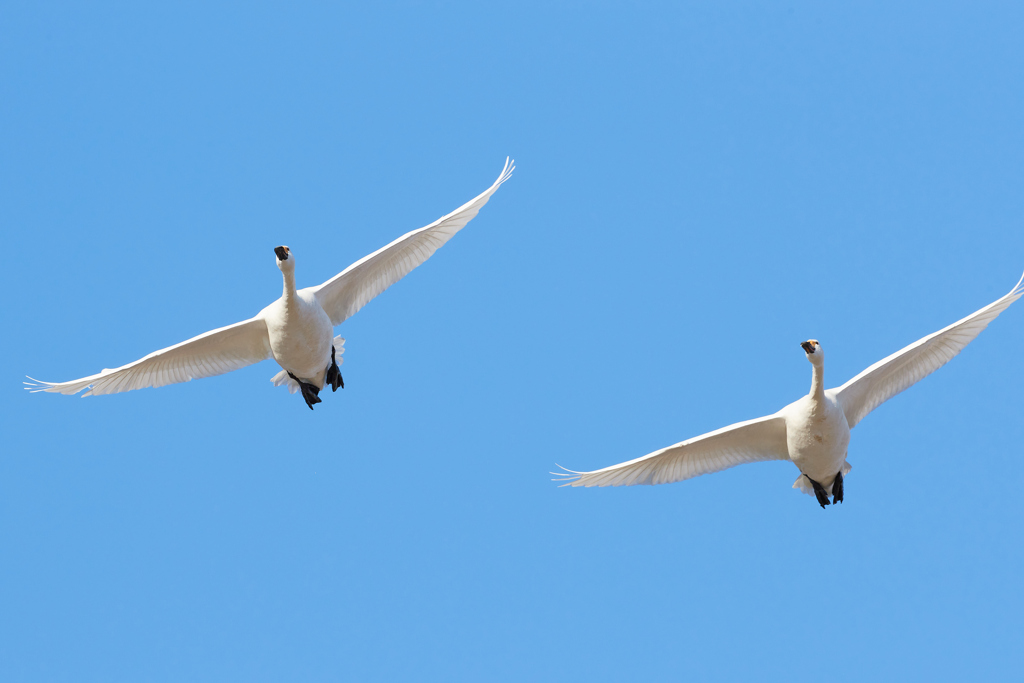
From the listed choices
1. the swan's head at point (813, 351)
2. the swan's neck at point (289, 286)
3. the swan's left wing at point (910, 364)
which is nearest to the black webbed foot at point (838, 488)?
the swan's left wing at point (910, 364)

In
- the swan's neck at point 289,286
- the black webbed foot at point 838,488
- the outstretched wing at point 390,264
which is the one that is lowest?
the black webbed foot at point 838,488

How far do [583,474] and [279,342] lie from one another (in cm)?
490

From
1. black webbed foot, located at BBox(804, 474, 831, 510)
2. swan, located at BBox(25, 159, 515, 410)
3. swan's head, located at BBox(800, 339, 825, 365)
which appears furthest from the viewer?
black webbed foot, located at BBox(804, 474, 831, 510)

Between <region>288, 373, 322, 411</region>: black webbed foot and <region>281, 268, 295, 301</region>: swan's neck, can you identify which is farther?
<region>288, 373, 322, 411</region>: black webbed foot

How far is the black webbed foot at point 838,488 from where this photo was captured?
802 inches

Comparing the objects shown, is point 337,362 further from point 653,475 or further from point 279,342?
point 653,475

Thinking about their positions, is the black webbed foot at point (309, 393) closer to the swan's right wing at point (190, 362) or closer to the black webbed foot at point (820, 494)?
the swan's right wing at point (190, 362)

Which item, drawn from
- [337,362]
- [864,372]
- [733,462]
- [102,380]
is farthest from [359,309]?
[864,372]

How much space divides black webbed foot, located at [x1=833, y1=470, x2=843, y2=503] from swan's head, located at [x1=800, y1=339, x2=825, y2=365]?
89.2 inches

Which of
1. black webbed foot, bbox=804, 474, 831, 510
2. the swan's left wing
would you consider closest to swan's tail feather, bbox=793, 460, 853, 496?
black webbed foot, bbox=804, 474, 831, 510

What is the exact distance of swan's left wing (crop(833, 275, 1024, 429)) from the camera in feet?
63.8

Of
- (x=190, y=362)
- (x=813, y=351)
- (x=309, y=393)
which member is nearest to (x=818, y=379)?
(x=813, y=351)

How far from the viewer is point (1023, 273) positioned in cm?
1930

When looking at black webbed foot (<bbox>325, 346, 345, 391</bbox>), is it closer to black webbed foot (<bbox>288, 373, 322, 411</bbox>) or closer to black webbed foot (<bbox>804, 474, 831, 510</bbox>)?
black webbed foot (<bbox>288, 373, 322, 411</bbox>)
